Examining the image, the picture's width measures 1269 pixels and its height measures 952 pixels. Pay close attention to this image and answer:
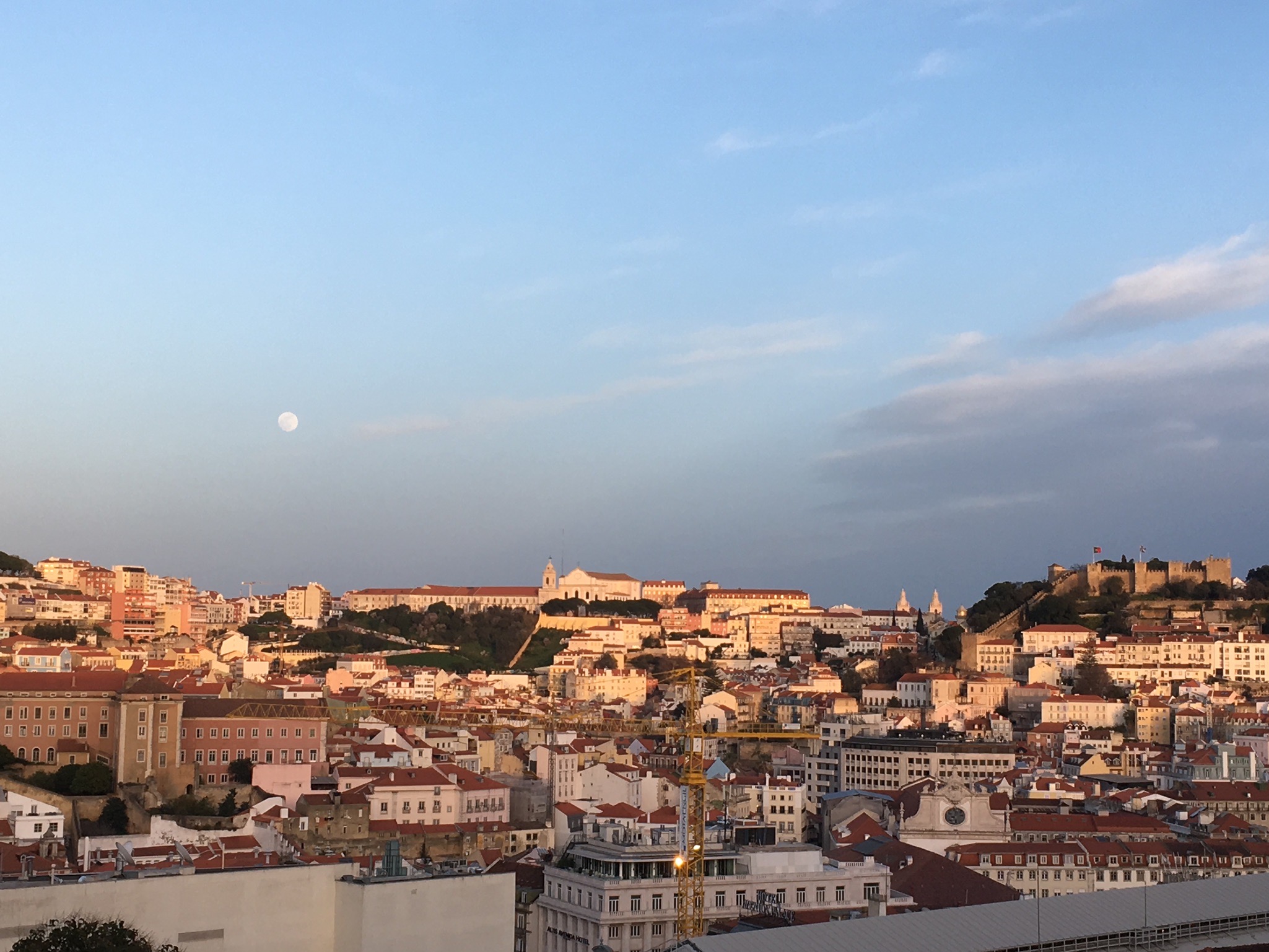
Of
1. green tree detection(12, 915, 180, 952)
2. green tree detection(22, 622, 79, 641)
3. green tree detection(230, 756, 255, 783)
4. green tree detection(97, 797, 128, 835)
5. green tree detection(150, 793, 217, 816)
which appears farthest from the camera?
green tree detection(22, 622, 79, 641)

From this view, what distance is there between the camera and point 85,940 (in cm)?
1588

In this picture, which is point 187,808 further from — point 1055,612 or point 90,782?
point 1055,612

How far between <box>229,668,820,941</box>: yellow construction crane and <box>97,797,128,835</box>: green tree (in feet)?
12.2

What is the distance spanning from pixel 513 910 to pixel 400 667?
56.3 meters

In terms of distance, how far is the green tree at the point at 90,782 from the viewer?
34.8m

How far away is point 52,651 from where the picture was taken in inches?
2094

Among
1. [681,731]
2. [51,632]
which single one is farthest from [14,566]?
[681,731]

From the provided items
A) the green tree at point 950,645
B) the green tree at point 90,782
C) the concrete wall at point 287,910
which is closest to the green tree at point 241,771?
the green tree at point 90,782

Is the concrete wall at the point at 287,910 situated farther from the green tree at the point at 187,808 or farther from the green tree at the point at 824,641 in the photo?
the green tree at the point at 824,641

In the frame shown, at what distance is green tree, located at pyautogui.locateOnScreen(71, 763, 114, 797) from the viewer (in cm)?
3478

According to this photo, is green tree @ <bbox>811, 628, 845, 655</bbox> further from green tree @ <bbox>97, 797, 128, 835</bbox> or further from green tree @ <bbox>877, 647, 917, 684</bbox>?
green tree @ <bbox>97, 797, 128, 835</bbox>

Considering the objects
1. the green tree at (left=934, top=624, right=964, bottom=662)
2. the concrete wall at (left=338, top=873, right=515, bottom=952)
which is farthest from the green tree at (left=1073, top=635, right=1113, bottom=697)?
the concrete wall at (left=338, top=873, right=515, bottom=952)

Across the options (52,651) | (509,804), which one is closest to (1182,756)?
(509,804)

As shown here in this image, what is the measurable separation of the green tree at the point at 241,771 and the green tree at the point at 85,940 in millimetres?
20552
